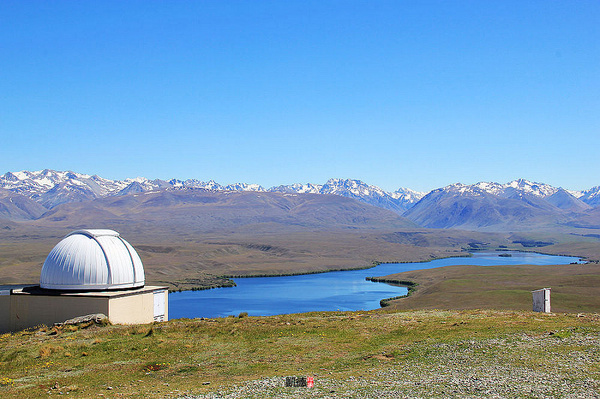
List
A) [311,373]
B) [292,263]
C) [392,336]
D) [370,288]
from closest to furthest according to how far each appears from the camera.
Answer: [311,373] → [392,336] → [370,288] → [292,263]

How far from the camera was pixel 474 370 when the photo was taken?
1766cm

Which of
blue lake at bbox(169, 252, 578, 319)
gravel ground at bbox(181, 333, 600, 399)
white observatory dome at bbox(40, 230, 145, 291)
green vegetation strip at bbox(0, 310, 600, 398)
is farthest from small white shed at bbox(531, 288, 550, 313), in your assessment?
blue lake at bbox(169, 252, 578, 319)

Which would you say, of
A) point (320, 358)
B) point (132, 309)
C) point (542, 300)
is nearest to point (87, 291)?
point (132, 309)

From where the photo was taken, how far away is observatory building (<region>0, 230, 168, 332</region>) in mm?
32375

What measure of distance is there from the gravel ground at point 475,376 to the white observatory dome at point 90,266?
20463mm

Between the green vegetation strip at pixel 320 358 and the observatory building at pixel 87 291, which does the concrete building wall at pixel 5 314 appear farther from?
the green vegetation strip at pixel 320 358

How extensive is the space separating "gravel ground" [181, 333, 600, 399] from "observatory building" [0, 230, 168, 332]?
18.4 m

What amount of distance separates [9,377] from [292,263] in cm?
15514

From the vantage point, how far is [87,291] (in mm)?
34250

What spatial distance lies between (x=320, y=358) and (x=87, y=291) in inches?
771

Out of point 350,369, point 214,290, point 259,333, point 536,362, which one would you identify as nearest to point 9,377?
point 259,333

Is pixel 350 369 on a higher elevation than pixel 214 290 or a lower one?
higher

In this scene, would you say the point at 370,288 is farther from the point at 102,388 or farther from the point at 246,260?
the point at 102,388

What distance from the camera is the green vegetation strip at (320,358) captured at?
16219 millimetres
